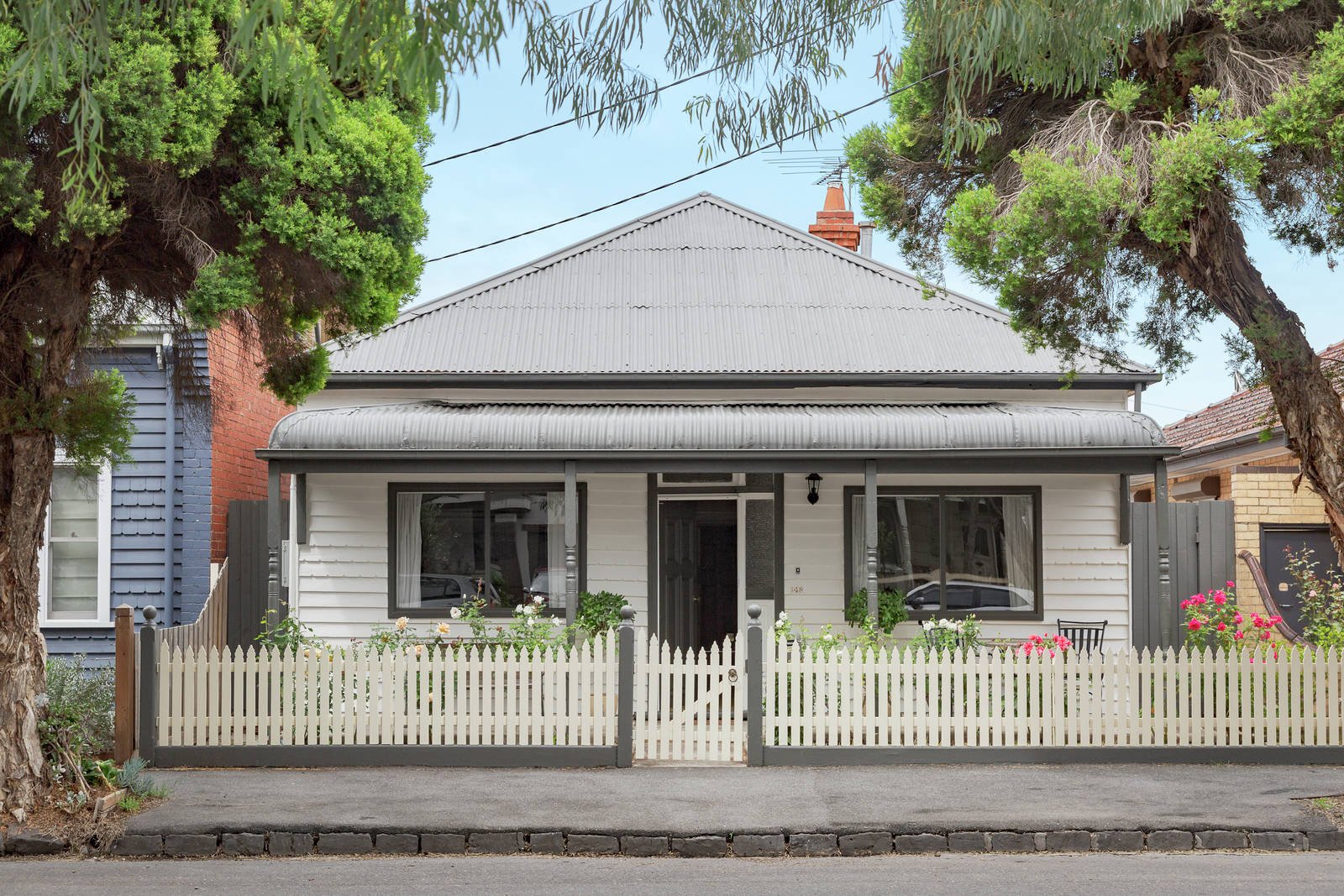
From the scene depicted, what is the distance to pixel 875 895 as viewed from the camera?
670 centimetres

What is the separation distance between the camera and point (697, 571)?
14.6 m

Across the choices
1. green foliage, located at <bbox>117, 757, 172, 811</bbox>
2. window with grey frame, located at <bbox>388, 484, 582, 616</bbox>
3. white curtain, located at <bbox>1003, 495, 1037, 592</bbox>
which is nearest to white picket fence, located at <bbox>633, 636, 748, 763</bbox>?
green foliage, located at <bbox>117, 757, 172, 811</bbox>

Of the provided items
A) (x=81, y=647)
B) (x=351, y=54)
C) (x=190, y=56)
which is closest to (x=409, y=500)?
(x=81, y=647)

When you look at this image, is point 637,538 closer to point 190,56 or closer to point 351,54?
point 190,56

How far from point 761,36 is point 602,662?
5852 millimetres

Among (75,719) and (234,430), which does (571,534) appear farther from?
(75,719)

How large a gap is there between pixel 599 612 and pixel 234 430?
4.77 m

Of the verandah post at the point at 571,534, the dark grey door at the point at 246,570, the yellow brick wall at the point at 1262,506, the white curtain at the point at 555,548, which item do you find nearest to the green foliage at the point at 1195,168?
the verandah post at the point at 571,534

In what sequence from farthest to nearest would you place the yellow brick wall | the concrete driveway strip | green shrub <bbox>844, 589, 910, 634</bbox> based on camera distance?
the yellow brick wall < green shrub <bbox>844, 589, 910, 634</bbox> < the concrete driveway strip

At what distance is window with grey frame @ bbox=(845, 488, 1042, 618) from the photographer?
14.4m

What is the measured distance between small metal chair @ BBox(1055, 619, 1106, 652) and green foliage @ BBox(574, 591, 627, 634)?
464cm

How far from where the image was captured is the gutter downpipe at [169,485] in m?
13.4

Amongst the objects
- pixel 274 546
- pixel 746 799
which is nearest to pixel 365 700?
pixel 274 546

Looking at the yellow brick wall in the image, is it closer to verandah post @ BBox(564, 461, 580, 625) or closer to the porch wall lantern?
the porch wall lantern
